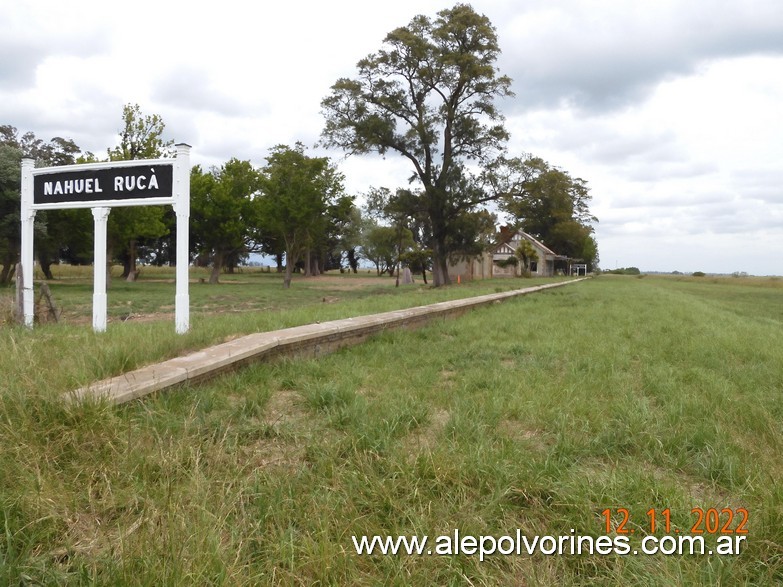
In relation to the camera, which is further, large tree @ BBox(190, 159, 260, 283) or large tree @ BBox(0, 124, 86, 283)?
large tree @ BBox(190, 159, 260, 283)

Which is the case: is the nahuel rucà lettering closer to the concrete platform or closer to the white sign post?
the white sign post

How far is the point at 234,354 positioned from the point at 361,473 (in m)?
2.44

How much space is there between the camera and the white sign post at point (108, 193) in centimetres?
674

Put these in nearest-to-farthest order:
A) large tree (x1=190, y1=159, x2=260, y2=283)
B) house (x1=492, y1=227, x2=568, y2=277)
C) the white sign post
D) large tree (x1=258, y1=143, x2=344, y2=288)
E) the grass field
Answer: the grass field
the white sign post
large tree (x1=258, y1=143, x2=344, y2=288)
large tree (x1=190, y1=159, x2=260, y2=283)
house (x1=492, y1=227, x2=568, y2=277)

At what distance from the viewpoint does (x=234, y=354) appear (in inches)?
180

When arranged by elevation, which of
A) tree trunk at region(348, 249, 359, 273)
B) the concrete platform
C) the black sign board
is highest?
tree trunk at region(348, 249, 359, 273)

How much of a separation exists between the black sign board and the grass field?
9.41 feet

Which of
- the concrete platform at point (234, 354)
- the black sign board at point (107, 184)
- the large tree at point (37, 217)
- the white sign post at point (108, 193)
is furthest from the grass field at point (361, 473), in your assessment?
the large tree at point (37, 217)

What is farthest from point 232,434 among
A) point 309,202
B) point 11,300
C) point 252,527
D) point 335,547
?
point 309,202

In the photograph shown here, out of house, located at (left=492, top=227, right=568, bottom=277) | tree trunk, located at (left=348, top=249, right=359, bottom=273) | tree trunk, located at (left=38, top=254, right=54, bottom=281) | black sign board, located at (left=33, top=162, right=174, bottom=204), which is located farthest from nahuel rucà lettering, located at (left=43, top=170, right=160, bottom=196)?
tree trunk, located at (left=348, top=249, right=359, bottom=273)

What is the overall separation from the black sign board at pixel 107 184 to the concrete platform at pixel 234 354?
9.14ft

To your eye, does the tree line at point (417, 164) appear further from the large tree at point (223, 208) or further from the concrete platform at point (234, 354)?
the concrete platform at point (234, 354)

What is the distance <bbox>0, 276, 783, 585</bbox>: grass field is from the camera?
74.0 inches

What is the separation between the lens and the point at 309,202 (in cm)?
3183
